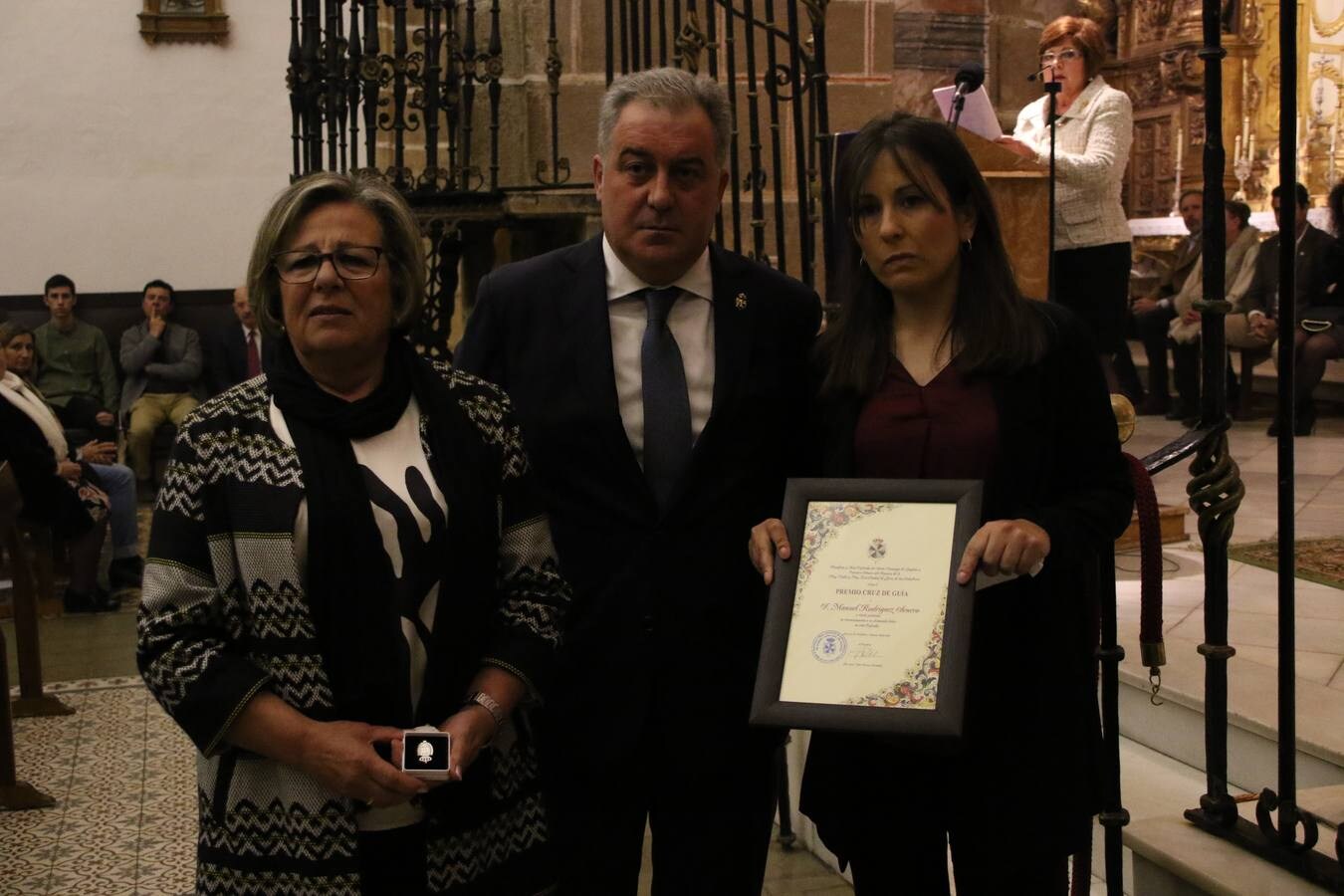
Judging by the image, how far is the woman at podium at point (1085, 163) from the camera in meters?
5.37

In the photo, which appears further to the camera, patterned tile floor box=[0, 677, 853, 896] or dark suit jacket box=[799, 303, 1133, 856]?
patterned tile floor box=[0, 677, 853, 896]

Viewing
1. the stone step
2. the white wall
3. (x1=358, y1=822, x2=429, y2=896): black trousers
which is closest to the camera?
(x1=358, y1=822, x2=429, y2=896): black trousers

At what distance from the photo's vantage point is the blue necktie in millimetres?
2064

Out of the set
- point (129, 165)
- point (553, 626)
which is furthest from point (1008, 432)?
point (129, 165)

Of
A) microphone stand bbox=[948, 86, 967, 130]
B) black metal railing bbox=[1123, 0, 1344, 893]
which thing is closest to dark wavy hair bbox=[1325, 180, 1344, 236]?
microphone stand bbox=[948, 86, 967, 130]

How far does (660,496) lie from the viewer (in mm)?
2070

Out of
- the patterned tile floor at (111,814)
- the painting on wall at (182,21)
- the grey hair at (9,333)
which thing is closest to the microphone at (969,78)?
the patterned tile floor at (111,814)

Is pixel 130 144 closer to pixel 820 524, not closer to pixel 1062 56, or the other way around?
pixel 1062 56

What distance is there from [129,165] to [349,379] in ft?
30.8

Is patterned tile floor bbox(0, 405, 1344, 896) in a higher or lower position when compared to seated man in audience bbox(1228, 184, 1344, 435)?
lower

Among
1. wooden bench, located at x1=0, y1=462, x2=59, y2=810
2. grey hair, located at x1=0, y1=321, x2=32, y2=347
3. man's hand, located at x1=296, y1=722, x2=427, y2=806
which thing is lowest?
wooden bench, located at x1=0, y1=462, x2=59, y2=810

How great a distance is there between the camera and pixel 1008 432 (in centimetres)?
186

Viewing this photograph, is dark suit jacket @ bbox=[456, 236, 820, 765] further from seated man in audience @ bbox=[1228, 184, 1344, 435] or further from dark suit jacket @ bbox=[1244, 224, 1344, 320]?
dark suit jacket @ bbox=[1244, 224, 1344, 320]

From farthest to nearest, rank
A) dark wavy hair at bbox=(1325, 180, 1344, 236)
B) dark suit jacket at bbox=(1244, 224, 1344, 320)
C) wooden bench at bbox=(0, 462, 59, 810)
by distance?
dark wavy hair at bbox=(1325, 180, 1344, 236) < dark suit jacket at bbox=(1244, 224, 1344, 320) < wooden bench at bbox=(0, 462, 59, 810)
